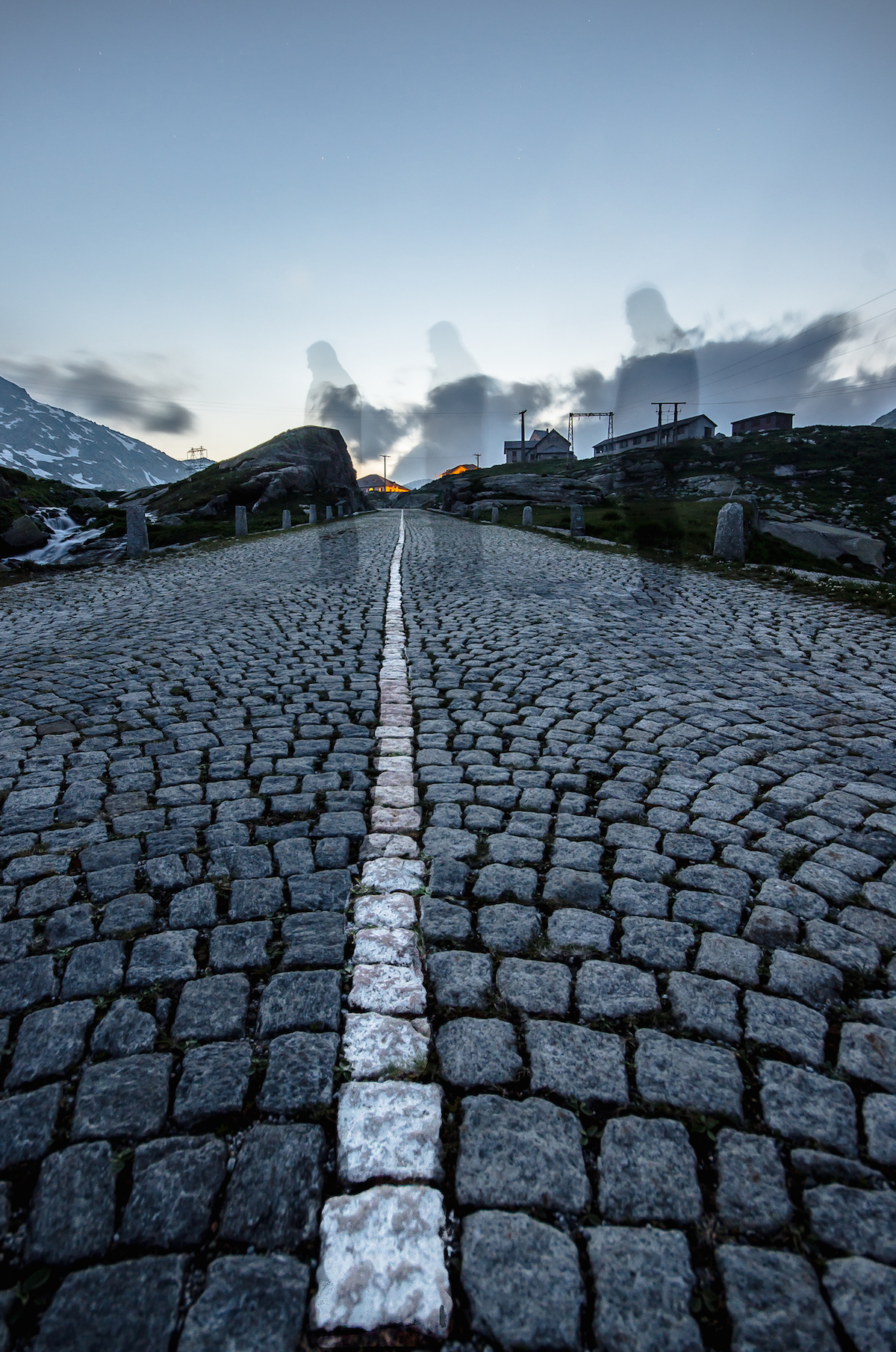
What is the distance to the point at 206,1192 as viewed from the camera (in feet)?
4.72

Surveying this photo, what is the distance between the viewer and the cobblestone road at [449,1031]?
1.28 meters

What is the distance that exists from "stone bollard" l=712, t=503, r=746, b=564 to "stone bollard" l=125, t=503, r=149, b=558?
1366 centimetres

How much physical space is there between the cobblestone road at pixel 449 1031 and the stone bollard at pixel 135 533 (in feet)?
45.9

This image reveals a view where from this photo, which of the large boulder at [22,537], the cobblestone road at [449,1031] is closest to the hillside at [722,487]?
the cobblestone road at [449,1031]

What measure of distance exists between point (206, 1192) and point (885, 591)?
1079 cm

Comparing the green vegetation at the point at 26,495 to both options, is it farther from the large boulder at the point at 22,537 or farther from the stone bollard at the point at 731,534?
the stone bollard at the point at 731,534

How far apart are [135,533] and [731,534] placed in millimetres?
14068

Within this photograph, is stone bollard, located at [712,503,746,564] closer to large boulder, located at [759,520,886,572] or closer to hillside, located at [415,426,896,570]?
hillside, located at [415,426,896,570]

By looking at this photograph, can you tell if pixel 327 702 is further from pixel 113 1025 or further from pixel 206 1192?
pixel 206 1192

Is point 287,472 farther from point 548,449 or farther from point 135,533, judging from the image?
point 548,449

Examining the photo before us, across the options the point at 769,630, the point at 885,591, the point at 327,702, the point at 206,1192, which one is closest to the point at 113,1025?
the point at 206,1192

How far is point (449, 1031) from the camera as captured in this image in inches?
74.5

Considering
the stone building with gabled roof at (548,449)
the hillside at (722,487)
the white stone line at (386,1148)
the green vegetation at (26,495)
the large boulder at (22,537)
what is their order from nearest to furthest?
the white stone line at (386,1148)
the large boulder at (22,537)
the hillside at (722,487)
the green vegetation at (26,495)
the stone building with gabled roof at (548,449)

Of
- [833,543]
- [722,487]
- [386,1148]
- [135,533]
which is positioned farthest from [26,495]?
[722,487]
